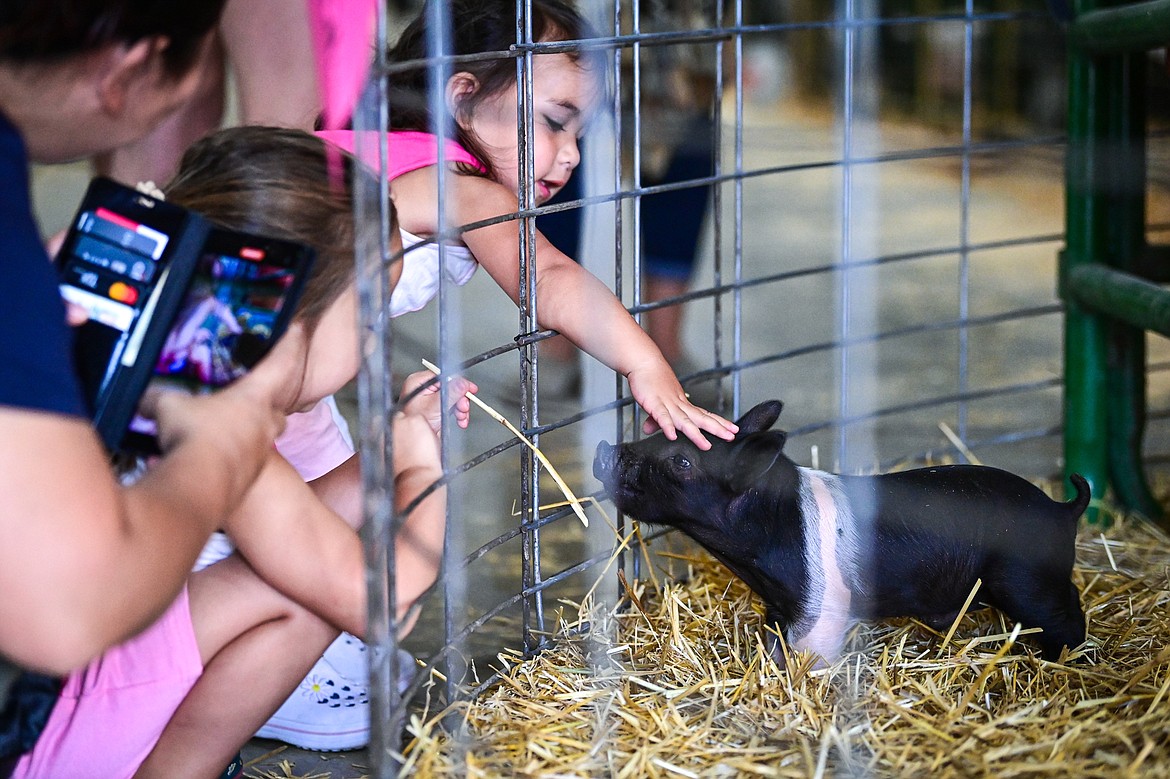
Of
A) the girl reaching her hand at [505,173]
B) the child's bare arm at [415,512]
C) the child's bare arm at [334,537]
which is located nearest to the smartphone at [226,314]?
the child's bare arm at [334,537]

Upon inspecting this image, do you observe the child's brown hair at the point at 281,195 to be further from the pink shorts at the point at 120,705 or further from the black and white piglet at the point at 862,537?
the black and white piglet at the point at 862,537

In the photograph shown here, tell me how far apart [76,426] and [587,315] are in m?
0.81

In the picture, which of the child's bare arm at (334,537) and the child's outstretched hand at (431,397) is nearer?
the child's bare arm at (334,537)

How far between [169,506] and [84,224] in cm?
29

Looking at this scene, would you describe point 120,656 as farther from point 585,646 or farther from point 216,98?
point 216,98

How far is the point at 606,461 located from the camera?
5.67ft

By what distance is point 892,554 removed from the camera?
5.55 ft

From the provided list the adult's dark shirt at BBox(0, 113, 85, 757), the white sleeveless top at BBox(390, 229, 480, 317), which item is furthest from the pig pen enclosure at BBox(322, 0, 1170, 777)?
the adult's dark shirt at BBox(0, 113, 85, 757)

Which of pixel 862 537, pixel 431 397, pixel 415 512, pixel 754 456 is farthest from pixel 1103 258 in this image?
pixel 415 512

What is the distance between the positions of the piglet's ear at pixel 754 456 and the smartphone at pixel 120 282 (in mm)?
718

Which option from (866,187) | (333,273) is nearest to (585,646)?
(333,273)

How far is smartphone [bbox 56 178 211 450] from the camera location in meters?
1.16

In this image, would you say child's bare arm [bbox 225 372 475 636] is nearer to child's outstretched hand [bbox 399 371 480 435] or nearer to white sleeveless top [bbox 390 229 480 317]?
child's outstretched hand [bbox 399 371 480 435]

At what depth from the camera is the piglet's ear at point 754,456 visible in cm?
160
